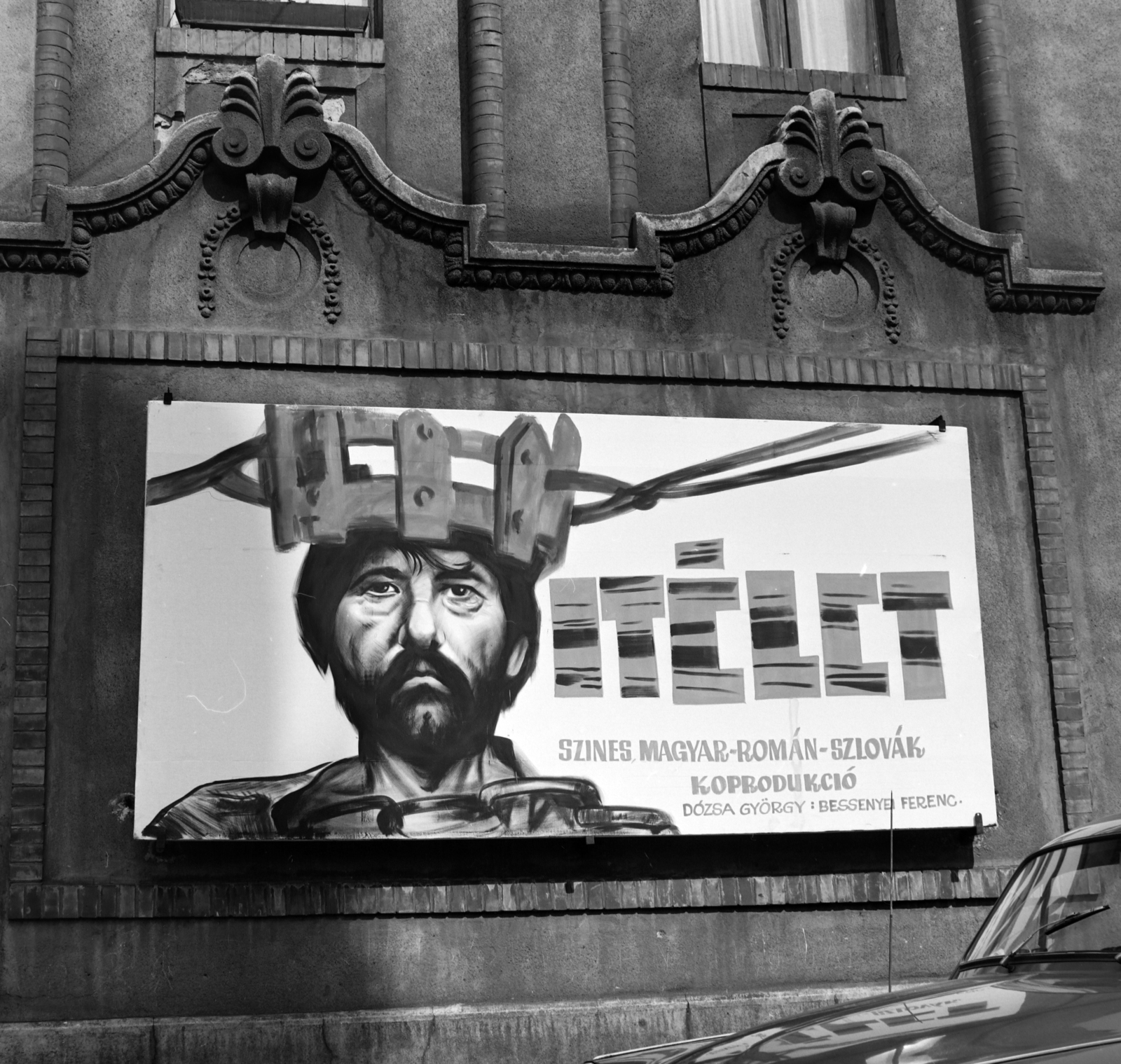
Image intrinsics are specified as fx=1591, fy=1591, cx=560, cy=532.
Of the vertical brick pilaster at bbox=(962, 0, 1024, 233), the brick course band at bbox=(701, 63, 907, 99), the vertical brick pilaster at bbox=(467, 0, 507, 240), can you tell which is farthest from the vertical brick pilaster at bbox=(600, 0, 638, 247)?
the vertical brick pilaster at bbox=(962, 0, 1024, 233)

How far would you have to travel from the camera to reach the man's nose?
9.47m

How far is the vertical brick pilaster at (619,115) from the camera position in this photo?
10711 mm

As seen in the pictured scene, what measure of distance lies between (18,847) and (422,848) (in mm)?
2272

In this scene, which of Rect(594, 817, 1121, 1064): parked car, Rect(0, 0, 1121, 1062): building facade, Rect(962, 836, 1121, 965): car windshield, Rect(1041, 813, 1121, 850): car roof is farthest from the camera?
Rect(0, 0, 1121, 1062): building facade

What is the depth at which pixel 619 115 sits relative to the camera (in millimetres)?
10867

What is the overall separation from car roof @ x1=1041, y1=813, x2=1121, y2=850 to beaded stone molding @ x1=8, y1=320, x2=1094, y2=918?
4030 mm

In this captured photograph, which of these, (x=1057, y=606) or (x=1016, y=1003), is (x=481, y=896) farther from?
(x=1016, y=1003)

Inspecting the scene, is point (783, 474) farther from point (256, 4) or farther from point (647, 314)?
point (256, 4)

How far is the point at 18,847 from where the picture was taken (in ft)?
29.3

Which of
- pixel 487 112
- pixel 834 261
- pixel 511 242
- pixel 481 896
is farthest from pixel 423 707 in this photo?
pixel 834 261

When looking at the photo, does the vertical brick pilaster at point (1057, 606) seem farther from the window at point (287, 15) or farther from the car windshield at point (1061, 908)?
the window at point (287, 15)

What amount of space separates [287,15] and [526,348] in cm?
294

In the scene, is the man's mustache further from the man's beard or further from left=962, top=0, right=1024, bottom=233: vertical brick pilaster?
left=962, top=0, right=1024, bottom=233: vertical brick pilaster

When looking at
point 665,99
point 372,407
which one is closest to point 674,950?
point 372,407
